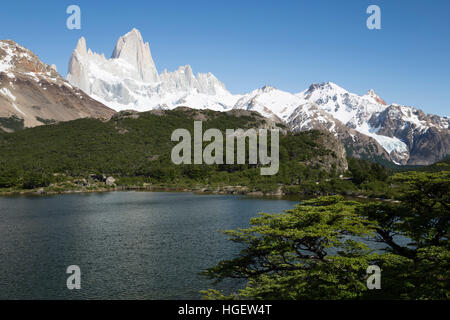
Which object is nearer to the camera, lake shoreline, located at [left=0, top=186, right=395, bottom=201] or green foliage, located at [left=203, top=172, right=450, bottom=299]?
green foliage, located at [left=203, top=172, right=450, bottom=299]

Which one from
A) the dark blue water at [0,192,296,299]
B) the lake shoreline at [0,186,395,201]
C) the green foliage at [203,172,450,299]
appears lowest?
the dark blue water at [0,192,296,299]

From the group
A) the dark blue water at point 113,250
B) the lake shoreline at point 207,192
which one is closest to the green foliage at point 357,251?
the dark blue water at point 113,250

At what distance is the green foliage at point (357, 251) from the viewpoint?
2205cm

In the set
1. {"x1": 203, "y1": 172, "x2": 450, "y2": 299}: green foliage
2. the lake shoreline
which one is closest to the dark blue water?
{"x1": 203, "y1": 172, "x2": 450, "y2": 299}: green foliage

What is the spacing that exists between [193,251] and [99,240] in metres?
18.4

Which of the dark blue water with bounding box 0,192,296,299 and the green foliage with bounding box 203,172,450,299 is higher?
the green foliage with bounding box 203,172,450,299

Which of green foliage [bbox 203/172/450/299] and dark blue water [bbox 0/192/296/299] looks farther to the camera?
dark blue water [bbox 0/192/296/299]

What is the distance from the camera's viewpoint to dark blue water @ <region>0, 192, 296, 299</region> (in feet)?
128

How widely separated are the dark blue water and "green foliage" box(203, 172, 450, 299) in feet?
41.2

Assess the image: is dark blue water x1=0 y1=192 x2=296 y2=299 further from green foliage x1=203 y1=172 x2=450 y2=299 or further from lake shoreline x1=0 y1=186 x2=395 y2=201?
lake shoreline x1=0 y1=186 x2=395 y2=201

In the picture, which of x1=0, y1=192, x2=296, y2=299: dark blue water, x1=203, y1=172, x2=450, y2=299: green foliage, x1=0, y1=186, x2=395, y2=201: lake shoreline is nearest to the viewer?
x1=203, y1=172, x2=450, y2=299: green foliage

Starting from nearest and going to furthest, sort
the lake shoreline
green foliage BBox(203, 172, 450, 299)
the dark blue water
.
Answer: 1. green foliage BBox(203, 172, 450, 299)
2. the dark blue water
3. the lake shoreline

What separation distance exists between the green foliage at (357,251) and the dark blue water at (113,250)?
1256cm

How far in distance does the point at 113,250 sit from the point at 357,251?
127 ft
